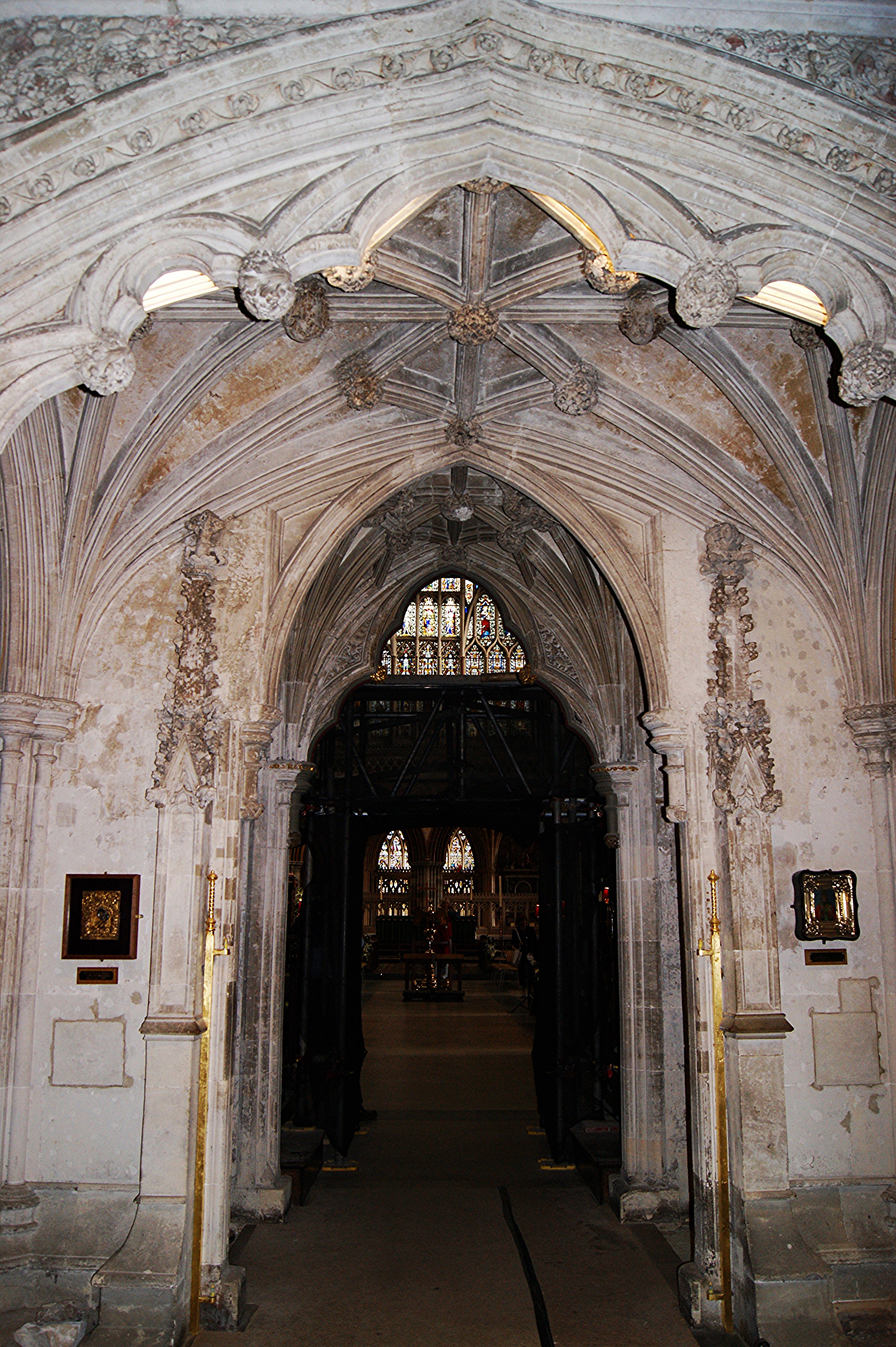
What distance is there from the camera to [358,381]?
22.5 ft

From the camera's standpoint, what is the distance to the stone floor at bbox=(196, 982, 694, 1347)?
604cm

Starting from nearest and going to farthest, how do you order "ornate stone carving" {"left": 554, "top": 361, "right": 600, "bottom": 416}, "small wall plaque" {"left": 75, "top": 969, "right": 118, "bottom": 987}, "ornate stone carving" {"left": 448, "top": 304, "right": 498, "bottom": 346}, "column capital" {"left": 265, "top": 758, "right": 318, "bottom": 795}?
"ornate stone carving" {"left": 448, "top": 304, "right": 498, "bottom": 346}
"small wall plaque" {"left": 75, "top": 969, "right": 118, "bottom": 987}
"ornate stone carving" {"left": 554, "top": 361, "right": 600, "bottom": 416}
"column capital" {"left": 265, "top": 758, "right": 318, "bottom": 795}

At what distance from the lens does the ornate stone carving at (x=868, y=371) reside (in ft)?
13.8

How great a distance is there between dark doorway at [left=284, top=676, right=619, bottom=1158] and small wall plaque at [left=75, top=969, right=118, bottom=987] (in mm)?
3859

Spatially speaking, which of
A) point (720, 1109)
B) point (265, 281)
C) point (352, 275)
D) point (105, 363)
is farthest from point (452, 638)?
point (105, 363)

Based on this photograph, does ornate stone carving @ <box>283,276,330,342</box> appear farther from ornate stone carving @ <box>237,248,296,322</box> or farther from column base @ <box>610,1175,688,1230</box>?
column base @ <box>610,1175,688,1230</box>

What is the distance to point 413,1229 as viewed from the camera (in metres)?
7.82

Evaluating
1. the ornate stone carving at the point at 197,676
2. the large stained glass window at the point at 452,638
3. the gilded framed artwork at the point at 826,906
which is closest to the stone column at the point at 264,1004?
the ornate stone carving at the point at 197,676

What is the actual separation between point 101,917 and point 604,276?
476cm

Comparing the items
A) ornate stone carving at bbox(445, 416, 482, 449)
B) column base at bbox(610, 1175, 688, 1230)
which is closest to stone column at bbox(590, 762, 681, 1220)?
column base at bbox(610, 1175, 688, 1230)

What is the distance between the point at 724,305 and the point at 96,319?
2.54 m

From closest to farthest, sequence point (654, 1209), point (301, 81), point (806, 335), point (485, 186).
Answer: point (301, 81) → point (485, 186) → point (806, 335) → point (654, 1209)

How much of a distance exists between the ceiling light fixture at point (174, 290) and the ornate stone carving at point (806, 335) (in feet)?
10.9

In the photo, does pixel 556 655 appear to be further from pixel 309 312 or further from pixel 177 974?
pixel 177 974
